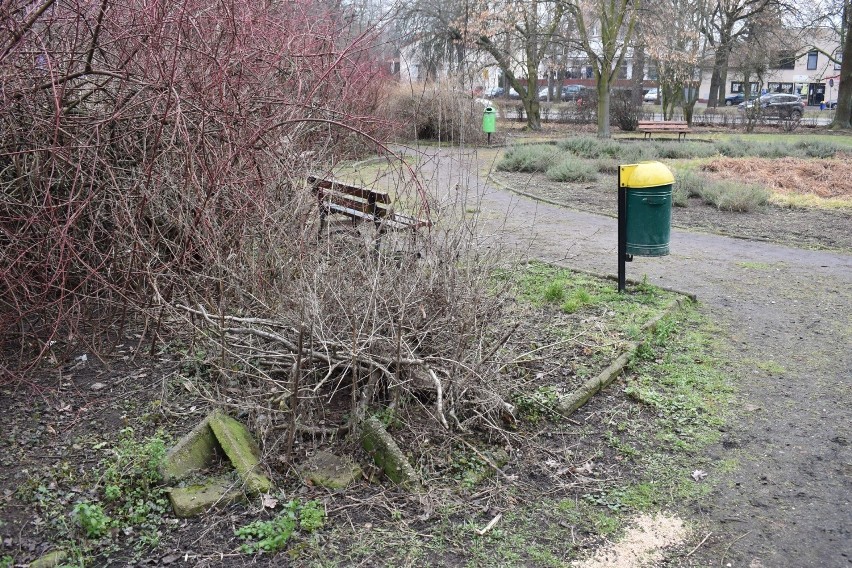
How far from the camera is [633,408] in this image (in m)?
4.65

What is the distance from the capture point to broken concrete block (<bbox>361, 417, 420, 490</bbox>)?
143 inches

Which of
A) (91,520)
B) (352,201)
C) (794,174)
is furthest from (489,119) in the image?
(91,520)

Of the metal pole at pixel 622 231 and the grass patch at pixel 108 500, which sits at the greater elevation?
the metal pole at pixel 622 231

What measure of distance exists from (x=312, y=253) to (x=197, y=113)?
1.18m

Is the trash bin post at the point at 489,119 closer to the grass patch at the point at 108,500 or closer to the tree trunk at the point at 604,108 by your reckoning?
the tree trunk at the point at 604,108

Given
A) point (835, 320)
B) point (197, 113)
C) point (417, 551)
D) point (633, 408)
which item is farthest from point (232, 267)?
point (835, 320)

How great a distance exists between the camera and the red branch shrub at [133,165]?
4.52 meters

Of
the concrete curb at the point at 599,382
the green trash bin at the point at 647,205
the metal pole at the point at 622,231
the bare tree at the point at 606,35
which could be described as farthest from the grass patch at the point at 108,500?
the bare tree at the point at 606,35

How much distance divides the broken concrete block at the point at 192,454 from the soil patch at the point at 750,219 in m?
5.94

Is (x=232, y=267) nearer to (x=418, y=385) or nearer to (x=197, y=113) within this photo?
(x=197, y=113)

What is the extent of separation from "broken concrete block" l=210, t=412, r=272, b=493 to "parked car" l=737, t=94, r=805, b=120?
3183 cm

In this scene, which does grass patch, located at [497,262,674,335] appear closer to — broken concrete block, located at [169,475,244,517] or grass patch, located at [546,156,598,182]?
broken concrete block, located at [169,475,244,517]

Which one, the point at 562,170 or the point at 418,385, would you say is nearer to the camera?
the point at 418,385

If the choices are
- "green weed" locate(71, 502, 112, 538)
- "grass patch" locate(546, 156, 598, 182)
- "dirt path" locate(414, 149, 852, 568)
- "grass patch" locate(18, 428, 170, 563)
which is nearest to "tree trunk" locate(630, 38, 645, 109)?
"grass patch" locate(546, 156, 598, 182)
